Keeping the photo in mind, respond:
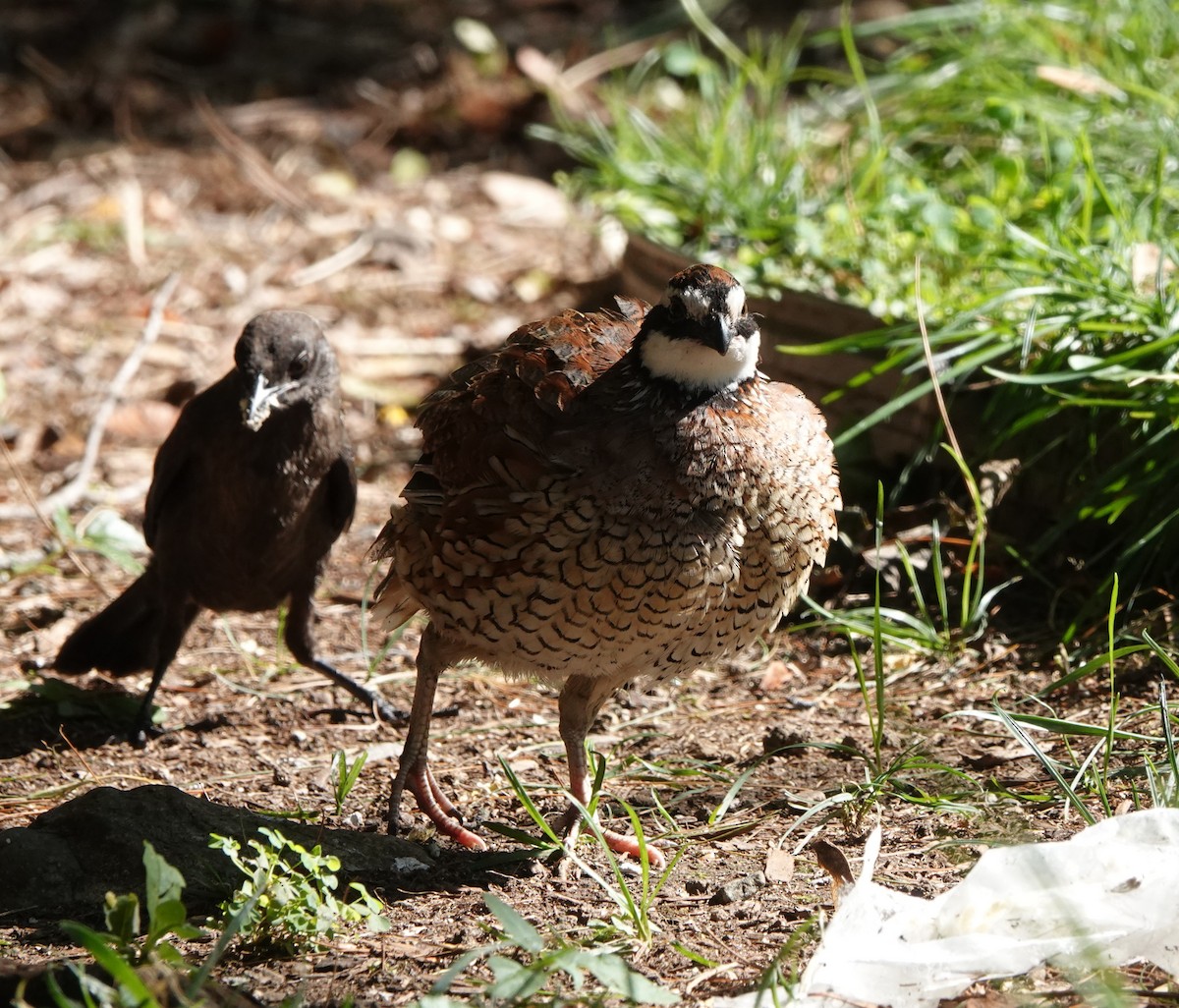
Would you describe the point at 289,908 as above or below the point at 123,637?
below

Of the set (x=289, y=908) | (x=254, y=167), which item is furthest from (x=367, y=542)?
(x=254, y=167)

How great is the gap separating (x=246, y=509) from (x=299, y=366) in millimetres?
472

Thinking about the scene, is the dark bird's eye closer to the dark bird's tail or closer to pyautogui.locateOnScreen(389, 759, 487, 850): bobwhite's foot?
the dark bird's tail

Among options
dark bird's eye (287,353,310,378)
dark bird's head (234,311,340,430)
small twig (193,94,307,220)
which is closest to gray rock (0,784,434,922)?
dark bird's head (234,311,340,430)

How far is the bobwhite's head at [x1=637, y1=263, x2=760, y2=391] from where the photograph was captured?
3.45 meters

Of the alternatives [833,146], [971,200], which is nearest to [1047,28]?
[833,146]

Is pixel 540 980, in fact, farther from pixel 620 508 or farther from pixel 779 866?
pixel 620 508

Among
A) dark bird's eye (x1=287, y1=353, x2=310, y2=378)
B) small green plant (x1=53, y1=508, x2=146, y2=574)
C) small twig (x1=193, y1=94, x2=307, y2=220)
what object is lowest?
small green plant (x1=53, y1=508, x2=146, y2=574)

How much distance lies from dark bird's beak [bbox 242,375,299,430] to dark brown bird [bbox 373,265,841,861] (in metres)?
0.75

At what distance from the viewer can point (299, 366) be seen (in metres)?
4.59

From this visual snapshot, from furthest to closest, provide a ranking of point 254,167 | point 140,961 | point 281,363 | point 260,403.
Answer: point 254,167 < point 281,363 < point 260,403 < point 140,961

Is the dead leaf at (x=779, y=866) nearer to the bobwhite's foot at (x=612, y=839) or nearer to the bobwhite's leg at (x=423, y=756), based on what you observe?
the bobwhite's foot at (x=612, y=839)

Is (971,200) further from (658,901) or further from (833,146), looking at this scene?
(658,901)

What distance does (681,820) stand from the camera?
3.78 meters
